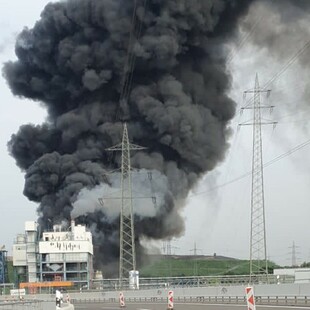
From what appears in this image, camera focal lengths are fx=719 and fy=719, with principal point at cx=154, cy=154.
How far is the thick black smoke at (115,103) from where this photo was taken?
91.2 metres

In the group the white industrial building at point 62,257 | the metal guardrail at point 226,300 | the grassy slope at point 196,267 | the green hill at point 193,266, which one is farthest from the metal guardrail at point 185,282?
the grassy slope at point 196,267

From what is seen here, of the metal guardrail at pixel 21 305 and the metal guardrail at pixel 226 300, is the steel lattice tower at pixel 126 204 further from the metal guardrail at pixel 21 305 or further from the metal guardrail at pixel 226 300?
A: the metal guardrail at pixel 21 305

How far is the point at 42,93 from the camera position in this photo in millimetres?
100938

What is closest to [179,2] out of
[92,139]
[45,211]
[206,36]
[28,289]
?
[206,36]

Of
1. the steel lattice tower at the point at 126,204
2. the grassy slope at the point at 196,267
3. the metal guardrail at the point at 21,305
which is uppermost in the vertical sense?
the steel lattice tower at the point at 126,204

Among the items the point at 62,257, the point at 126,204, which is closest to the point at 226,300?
the point at 126,204

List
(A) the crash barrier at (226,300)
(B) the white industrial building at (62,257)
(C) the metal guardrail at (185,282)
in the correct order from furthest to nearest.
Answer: (B) the white industrial building at (62,257) < (C) the metal guardrail at (185,282) < (A) the crash barrier at (226,300)

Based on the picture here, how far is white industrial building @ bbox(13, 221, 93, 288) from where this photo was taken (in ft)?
305

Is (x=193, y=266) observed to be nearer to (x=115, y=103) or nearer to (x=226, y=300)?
(x=115, y=103)

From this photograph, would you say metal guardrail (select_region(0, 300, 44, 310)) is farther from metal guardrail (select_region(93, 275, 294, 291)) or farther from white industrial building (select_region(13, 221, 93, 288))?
white industrial building (select_region(13, 221, 93, 288))

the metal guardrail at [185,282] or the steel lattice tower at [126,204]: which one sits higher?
the steel lattice tower at [126,204]

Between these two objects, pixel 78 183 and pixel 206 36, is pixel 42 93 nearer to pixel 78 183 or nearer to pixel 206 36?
pixel 78 183

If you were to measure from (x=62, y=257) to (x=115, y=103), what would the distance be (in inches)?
868

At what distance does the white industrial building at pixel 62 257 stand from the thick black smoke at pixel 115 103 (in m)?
2.70
